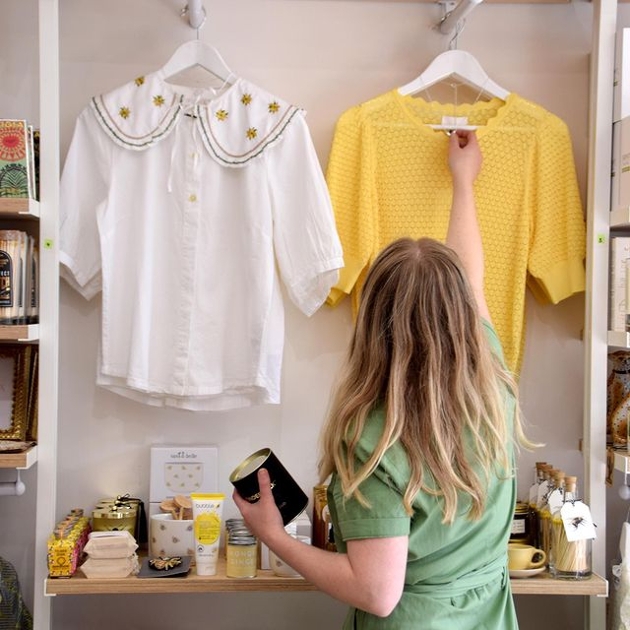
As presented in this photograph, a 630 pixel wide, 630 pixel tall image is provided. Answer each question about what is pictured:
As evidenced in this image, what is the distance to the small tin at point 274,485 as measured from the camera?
5.24 ft

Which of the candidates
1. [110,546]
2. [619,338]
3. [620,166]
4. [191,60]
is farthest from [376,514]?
[191,60]

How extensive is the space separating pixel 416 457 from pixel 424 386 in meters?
0.12

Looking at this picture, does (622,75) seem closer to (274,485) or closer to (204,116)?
(204,116)

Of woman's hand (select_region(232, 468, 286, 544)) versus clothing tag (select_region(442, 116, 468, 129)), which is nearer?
woman's hand (select_region(232, 468, 286, 544))

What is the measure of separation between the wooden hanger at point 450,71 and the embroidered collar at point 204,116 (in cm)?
36

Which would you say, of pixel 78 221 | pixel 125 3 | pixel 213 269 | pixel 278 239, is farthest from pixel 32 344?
pixel 125 3

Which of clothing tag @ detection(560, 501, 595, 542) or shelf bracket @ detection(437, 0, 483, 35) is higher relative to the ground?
shelf bracket @ detection(437, 0, 483, 35)

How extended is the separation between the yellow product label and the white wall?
35cm

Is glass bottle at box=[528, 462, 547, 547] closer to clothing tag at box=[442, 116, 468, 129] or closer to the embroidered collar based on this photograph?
clothing tag at box=[442, 116, 468, 129]

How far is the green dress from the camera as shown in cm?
135

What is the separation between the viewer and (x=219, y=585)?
2012 mm

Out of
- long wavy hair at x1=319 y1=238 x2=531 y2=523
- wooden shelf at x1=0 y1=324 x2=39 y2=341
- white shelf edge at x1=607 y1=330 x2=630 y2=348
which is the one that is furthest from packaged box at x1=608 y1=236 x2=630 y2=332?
wooden shelf at x1=0 y1=324 x2=39 y2=341

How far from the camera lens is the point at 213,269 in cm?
222

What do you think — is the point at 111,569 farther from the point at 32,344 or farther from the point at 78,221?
the point at 78,221
